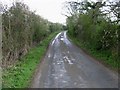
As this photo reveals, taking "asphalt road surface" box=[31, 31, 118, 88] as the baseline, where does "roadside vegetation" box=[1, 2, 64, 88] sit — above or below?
above

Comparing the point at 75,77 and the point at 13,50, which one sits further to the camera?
the point at 13,50

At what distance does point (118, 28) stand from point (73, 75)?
9.09 m

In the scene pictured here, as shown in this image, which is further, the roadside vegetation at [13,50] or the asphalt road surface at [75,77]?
the roadside vegetation at [13,50]

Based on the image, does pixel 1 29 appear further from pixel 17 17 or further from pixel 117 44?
pixel 117 44

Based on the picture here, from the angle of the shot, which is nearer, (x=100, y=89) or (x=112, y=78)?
(x=100, y=89)

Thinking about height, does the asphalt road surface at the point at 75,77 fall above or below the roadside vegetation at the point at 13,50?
below

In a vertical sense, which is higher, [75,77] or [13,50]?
[13,50]

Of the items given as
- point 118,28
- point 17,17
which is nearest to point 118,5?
point 118,28

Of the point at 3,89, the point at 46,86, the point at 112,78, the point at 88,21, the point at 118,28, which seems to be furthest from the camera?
the point at 88,21

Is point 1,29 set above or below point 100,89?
above

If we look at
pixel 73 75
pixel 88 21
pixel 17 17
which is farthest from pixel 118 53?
pixel 88 21

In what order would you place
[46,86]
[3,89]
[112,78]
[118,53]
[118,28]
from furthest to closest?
[118,28] → [118,53] → [112,78] → [46,86] → [3,89]

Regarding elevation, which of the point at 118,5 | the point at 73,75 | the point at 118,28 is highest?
the point at 118,5

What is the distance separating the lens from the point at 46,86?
15281mm
